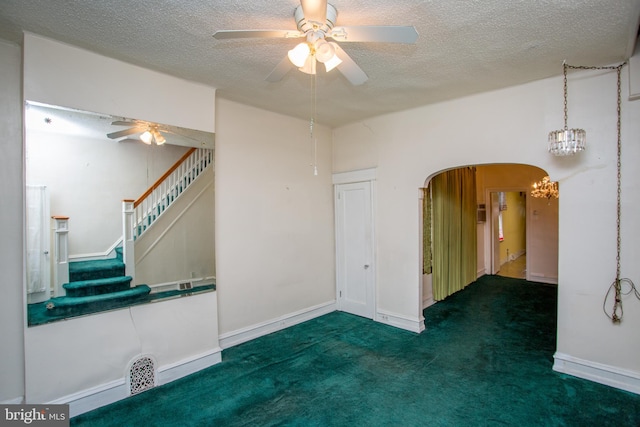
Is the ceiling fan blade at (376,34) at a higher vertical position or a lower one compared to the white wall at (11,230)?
higher

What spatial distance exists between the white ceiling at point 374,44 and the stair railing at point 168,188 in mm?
784

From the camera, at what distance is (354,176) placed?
457cm

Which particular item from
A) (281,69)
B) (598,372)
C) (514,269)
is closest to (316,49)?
(281,69)

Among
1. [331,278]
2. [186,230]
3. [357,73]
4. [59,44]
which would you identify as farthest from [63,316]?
[331,278]

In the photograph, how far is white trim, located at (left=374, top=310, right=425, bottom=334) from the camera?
389cm

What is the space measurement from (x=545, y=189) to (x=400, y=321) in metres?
4.57

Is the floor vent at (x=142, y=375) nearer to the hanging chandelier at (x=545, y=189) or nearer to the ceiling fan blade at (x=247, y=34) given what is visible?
the ceiling fan blade at (x=247, y=34)

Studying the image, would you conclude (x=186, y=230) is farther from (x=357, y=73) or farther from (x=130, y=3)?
(x=357, y=73)

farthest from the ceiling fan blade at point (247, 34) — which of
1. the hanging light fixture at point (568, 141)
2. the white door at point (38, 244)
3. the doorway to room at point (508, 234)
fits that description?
the doorway to room at point (508, 234)

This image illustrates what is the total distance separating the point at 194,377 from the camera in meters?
2.91

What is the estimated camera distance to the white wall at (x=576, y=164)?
103 inches

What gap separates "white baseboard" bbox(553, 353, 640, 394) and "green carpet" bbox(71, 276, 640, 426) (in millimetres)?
72

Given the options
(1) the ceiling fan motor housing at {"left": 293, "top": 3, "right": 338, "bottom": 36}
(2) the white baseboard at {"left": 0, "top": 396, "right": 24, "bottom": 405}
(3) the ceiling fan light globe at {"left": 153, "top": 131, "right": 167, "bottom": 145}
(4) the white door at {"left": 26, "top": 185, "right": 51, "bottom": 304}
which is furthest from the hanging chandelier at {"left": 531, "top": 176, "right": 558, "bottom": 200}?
(2) the white baseboard at {"left": 0, "top": 396, "right": 24, "bottom": 405}

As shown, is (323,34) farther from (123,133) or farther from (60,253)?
(60,253)
